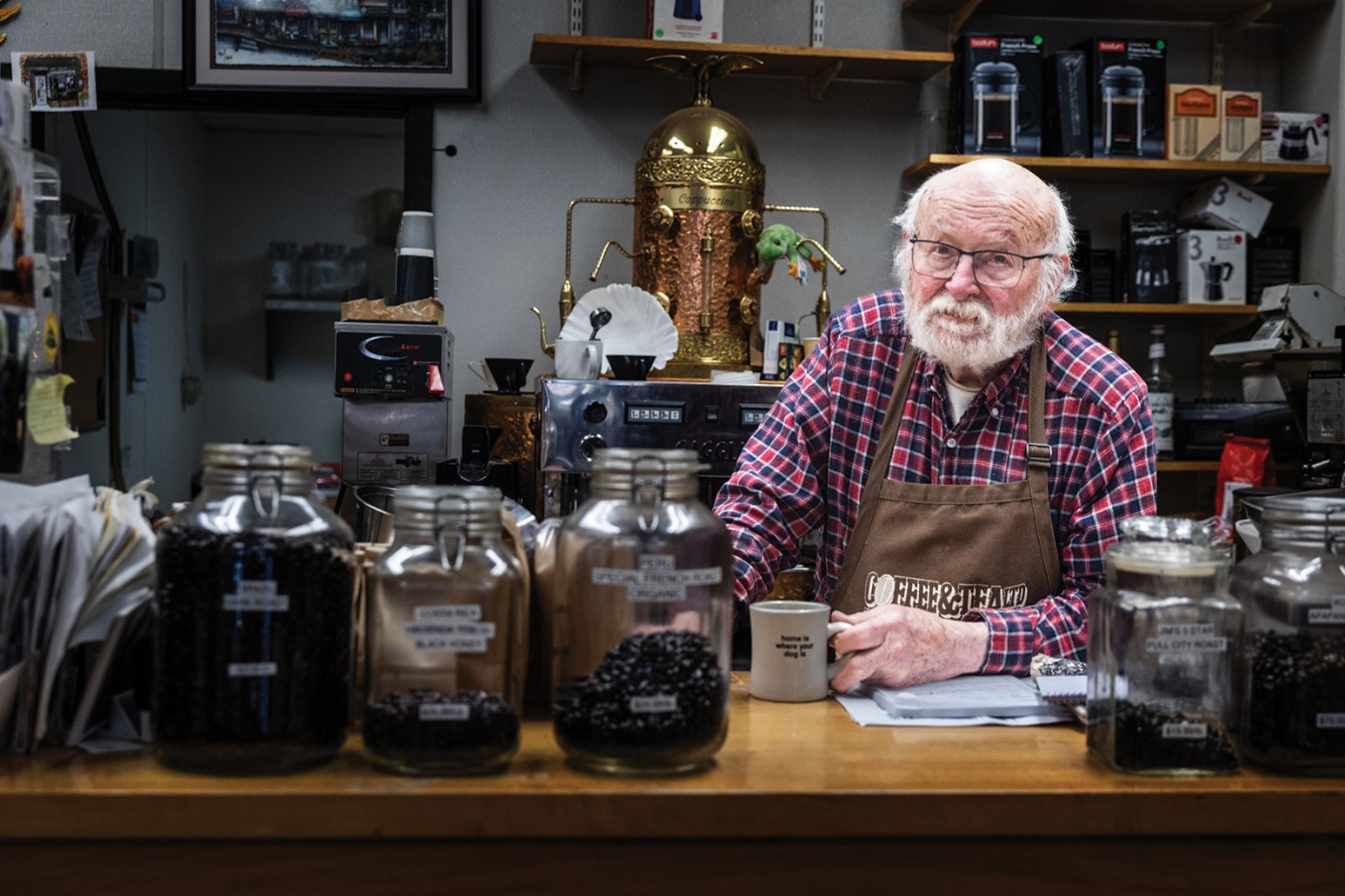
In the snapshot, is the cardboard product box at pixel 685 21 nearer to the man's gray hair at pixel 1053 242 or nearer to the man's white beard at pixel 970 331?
the man's gray hair at pixel 1053 242

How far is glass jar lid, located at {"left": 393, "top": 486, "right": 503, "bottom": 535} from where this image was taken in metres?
1.01

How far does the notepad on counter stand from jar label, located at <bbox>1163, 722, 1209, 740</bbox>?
22 centimetres

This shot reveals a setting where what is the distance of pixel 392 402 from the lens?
2.94 m

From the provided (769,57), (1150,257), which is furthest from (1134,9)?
(769,57)

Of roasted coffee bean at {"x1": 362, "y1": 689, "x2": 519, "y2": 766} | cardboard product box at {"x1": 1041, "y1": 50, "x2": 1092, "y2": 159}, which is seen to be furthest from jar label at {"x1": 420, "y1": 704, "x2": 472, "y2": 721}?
cardboard product box at {"x1": 1041, "y1": 50, "x2": 1092, "y2": 159}

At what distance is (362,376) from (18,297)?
1760mm

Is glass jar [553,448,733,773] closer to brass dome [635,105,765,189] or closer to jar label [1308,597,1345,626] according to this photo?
jar label [1308,597,1345,626]

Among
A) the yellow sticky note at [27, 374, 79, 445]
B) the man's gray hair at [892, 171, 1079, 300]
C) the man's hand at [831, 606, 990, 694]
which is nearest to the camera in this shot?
the yellow sticky note at [27, 374, 79, 445]

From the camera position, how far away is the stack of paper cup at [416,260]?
3141 mm

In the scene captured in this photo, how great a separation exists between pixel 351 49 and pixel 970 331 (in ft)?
7.78

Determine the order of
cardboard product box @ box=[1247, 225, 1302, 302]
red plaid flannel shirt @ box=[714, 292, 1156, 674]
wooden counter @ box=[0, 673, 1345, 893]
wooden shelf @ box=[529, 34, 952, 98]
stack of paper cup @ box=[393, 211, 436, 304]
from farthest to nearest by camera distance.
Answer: cardboard product box @ box=[1247, 225, 1302, 302], wooden shelf @ box=[529, 34, 952, 98], stack of paper cup @ box=[393, 211, 436, 304], red plaid flannel shirt @ box=[714, 292, 1156, 674], wooden counter @ box=[0, 673, 1345, 893]

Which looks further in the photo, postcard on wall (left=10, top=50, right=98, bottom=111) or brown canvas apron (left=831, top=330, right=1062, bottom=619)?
postcard on wall (left=10, top=50, right=98, bottom=111)

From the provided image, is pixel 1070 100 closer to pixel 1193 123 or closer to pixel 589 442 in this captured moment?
pixel 1193 123

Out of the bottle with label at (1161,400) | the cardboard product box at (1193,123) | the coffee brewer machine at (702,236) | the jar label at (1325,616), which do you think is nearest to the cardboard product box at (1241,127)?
the cardboard product box at (1193,123)
